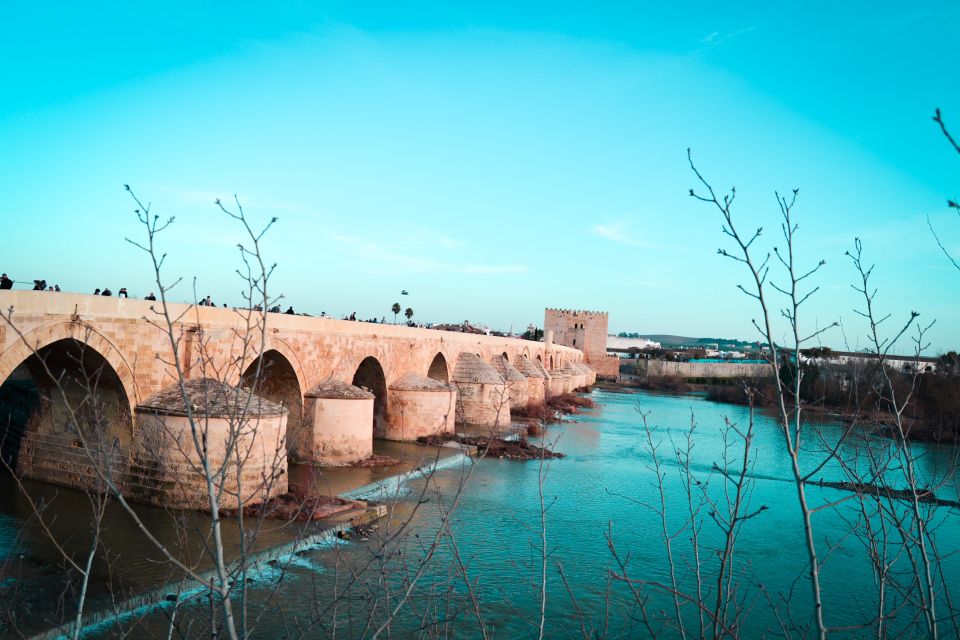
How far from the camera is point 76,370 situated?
385 inches

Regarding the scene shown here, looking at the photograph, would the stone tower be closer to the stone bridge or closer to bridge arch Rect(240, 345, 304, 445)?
the stone bridge

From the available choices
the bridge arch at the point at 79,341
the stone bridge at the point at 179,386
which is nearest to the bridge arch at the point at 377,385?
the stone bridge at the point at 179,386

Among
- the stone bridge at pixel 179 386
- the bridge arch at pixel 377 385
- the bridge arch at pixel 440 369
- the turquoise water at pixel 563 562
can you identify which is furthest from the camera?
the bridge arch at pixel 440 369

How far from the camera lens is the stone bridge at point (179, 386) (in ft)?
27.4

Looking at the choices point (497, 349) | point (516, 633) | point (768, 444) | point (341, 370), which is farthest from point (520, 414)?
point (516, 633)

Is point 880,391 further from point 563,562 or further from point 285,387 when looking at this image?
point 285,387

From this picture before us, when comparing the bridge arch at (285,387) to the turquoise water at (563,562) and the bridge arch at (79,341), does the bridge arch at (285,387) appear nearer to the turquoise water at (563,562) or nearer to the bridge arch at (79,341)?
the turquoise water at (563,562)

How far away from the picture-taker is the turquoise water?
6203 millimetres

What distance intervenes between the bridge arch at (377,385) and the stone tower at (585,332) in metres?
38.4

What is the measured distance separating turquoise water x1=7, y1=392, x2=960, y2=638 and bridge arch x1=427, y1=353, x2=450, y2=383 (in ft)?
21.3

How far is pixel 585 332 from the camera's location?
5609 cm

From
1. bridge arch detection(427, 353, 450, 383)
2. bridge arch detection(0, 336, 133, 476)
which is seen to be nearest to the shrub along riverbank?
bridge arch detection(0, 336, 133, 476)

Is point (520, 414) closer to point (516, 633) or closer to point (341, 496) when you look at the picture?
point (341, 496)

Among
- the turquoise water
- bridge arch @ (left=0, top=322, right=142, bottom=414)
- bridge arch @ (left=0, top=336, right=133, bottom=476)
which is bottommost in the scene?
the turquoise water
